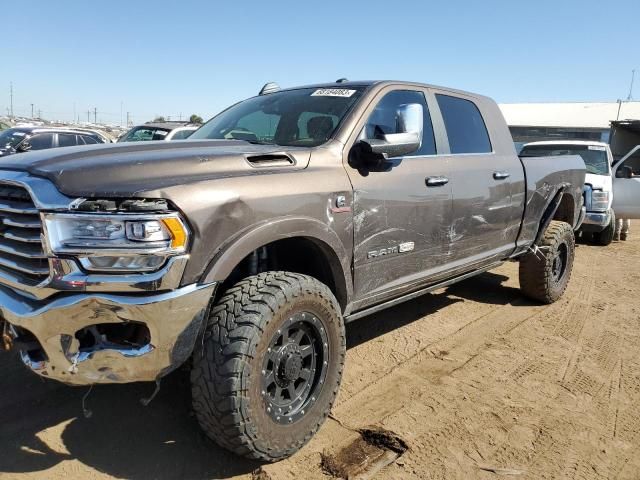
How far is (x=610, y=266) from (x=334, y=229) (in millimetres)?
6624

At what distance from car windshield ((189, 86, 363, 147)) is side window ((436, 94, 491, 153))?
3.05 ft

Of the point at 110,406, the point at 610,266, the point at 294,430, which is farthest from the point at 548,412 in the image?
the point at 610,266

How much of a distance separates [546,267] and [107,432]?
4300 mm

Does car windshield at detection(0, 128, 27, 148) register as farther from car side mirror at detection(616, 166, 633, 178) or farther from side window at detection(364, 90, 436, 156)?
car side mirror at detection(616, 166, 633, 178)

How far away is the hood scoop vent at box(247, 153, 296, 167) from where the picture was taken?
2619 mm

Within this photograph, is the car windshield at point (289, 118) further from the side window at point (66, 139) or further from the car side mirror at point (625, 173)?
the side window at point (66, 139)

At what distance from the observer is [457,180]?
3760 millimetres

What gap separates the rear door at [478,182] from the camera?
12.6 ft

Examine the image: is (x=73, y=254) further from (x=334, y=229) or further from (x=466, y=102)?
(x=466, y=102)

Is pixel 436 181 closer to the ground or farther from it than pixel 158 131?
closer to the ground

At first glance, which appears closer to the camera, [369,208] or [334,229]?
[334,229]

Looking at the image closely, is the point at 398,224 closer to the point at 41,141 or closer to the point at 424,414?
the point at 424,414

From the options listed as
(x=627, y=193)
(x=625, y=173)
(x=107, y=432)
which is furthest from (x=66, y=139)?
(x=627, y=193)

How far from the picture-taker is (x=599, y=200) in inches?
361
